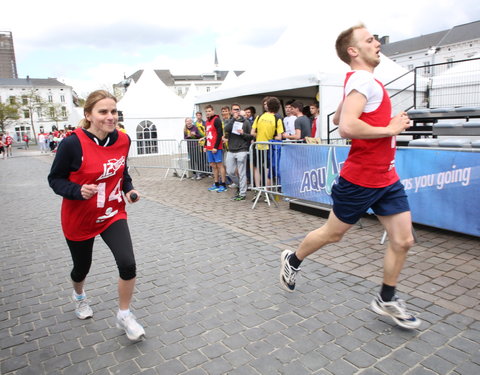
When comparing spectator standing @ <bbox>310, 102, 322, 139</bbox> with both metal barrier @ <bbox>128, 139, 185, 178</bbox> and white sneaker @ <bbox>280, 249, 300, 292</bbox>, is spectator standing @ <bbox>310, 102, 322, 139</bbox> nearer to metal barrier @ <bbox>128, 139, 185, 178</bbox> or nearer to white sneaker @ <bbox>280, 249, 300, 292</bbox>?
metal barrier @ <bbox>128, 139, 185, 178</bbox>

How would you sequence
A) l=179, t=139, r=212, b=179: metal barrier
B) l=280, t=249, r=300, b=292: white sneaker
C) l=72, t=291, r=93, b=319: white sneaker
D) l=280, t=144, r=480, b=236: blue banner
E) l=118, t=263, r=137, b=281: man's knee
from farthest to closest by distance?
1. l=179, t=139, r=212, b=179: metal barrier
2. l=280, t=144, r=480, b=236: blue banner
3. l=280, t=249, r=300, b=292: white sneaker
4. l=72, t=291, r=93, b=319: white sneaker
5. l=118, t=263, r=137, b=281: man's knee

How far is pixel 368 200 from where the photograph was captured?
8.75 feet

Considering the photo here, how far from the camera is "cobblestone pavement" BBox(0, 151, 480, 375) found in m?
2.41

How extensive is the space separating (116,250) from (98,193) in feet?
1.38

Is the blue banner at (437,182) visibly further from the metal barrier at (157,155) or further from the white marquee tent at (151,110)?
the white marquee tent at (151,110)

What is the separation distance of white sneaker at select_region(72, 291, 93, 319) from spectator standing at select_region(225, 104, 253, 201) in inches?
195

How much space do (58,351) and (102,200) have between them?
1112 millimetres

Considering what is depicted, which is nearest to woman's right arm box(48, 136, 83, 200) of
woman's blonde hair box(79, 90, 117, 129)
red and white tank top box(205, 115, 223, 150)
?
woman's blonde hair box(79, 90, 117, 129)

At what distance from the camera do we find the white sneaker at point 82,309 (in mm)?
3082

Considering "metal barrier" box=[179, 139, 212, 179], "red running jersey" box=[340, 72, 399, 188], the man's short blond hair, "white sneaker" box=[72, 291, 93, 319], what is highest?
the man's short blond hair

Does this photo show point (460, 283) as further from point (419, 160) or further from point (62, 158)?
point (62, 158)

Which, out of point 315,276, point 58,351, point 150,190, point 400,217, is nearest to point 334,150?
point 315,276

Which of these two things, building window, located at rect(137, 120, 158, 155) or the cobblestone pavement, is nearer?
the cobblestone pavement

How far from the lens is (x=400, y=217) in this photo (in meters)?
2.63
